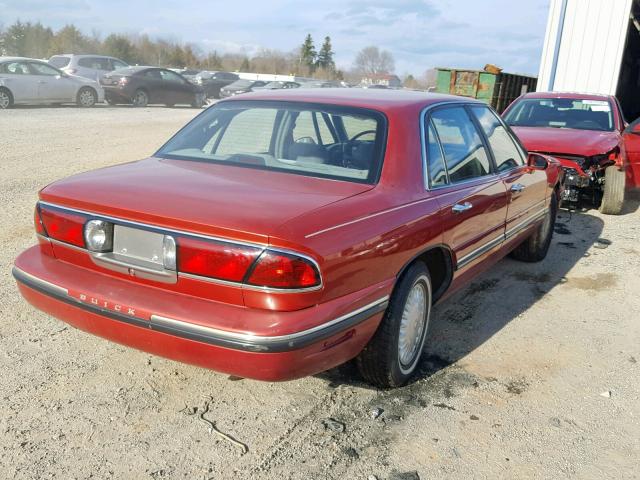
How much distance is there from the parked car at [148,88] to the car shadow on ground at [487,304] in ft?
56.0

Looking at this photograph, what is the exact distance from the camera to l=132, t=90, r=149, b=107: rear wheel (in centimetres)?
2053

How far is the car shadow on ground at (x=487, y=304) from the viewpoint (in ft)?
11.8

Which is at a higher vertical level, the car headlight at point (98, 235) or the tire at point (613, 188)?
the car headlight at point (98, 235)

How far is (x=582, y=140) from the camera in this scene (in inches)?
297

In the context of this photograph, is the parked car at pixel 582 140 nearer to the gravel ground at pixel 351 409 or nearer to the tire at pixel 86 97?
A: the gravel ground at pixel 351 409

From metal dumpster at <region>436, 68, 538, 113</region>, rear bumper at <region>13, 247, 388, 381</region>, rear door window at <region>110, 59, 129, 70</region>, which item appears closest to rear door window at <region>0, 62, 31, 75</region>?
rear door window at <region>110, 59, 129, 70</region>

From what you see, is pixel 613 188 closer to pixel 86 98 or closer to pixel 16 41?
pixel 86 98

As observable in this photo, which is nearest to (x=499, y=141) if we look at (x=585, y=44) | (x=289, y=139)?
(x=289, y=139)

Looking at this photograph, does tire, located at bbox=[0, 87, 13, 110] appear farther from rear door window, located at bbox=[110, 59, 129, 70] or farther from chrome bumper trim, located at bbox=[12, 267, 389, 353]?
chrome bumper trim, located at bbox=[12, 267, 389, 353]

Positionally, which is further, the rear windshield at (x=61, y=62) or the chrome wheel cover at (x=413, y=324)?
the rear windshield at (x=61, y=62)

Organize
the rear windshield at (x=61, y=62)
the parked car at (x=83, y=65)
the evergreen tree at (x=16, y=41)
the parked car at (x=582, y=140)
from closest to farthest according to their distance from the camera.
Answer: the parked car at (x=582, y=140) → the parked car at (x=83, y=65) → the rear windshield at (x=61, y=62) → the evergreen tree at (x=16, y=41)

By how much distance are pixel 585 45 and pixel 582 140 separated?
306 inches

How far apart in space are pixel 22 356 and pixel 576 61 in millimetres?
14186

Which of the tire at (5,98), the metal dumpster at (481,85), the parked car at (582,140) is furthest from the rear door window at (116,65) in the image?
the parked car at (582,140)
